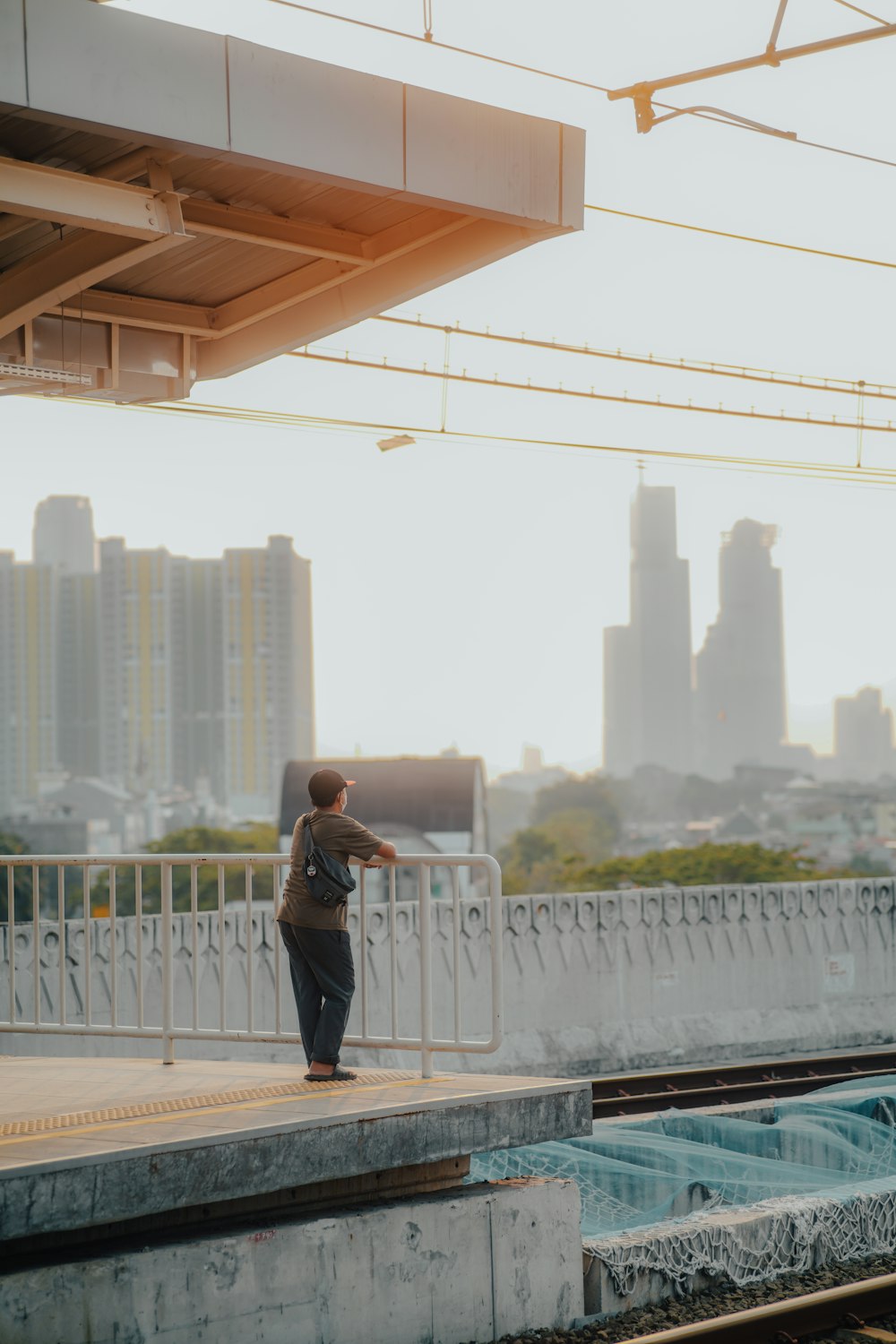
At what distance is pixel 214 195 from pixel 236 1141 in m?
5.81

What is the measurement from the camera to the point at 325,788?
6.76 m

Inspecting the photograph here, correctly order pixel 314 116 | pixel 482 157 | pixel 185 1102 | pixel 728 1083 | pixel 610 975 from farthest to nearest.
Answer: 1. pixel 610 975
2. pixel 728 1083
3. pixel 482 157
4. pixel 314 116
5. pixel 185 1102

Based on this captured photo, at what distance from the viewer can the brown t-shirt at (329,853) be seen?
677 cm

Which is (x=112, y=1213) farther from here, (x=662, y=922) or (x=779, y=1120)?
(x=662, y=922)

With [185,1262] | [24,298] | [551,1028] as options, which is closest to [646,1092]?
[551,1028]

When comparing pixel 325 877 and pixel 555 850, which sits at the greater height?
pixel 325 877

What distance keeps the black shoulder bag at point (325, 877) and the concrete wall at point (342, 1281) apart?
4.88 ft

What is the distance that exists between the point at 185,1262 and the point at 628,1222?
3106 millimetres

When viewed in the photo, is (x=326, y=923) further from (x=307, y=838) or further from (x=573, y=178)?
(x=573, y=178)

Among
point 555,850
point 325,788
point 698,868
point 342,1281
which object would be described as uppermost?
point 325,788

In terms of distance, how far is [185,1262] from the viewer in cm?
558

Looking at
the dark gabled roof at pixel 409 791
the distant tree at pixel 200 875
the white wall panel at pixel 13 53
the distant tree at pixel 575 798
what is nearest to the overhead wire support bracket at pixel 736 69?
the white wall panel at pixel 13 53

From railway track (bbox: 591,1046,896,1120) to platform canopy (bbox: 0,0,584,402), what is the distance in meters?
7.10

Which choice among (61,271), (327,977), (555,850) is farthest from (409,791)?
(555,850)
